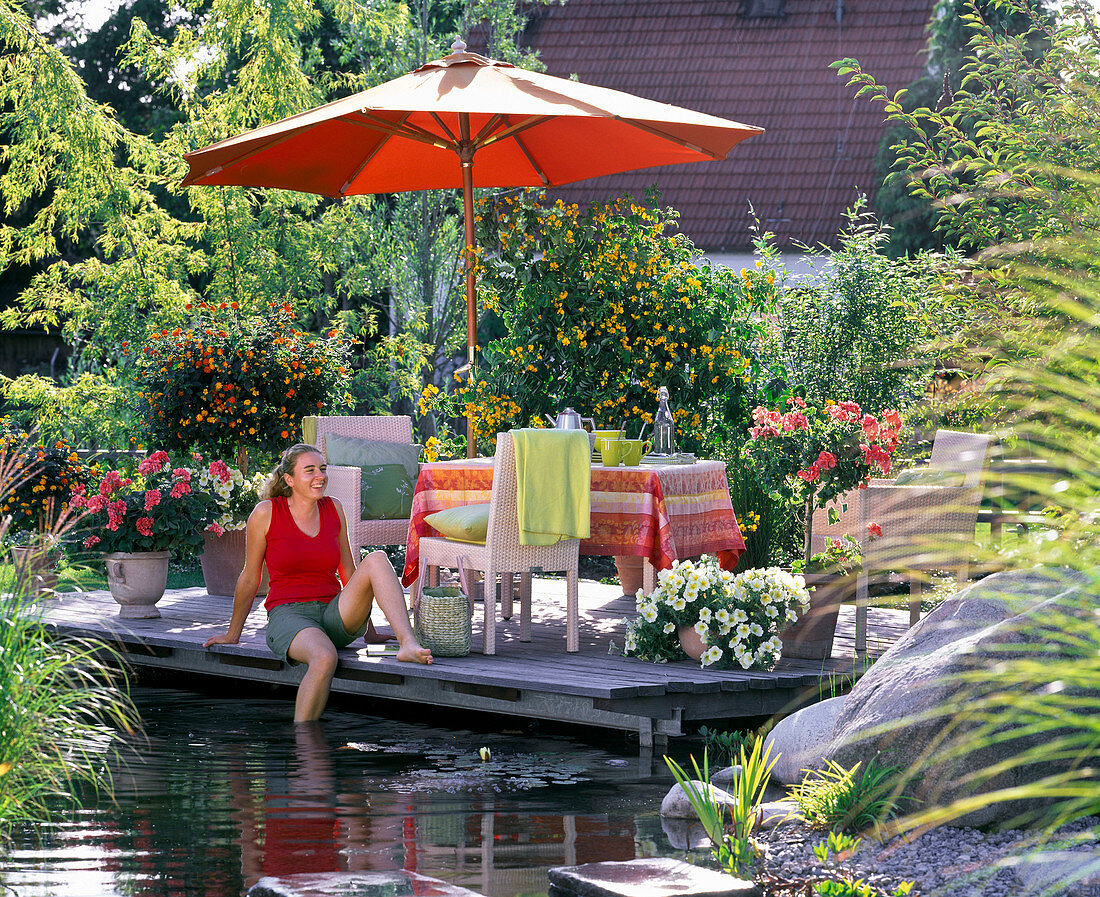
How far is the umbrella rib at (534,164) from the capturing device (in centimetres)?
799

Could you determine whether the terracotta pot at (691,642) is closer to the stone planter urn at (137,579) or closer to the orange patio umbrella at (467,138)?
the orange patio umbrella at (467,138)

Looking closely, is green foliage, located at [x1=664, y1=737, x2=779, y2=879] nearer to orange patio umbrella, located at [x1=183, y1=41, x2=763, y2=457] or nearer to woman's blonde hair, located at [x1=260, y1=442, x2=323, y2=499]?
woman's blonde hair, located at [x1=260, y1=442, x2=323, y2=499]

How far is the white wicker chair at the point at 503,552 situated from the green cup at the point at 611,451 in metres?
0.37

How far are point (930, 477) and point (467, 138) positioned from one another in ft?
10.0

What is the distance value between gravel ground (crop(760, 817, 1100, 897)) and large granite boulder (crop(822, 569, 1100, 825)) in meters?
0.12

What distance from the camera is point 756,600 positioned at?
5.48m

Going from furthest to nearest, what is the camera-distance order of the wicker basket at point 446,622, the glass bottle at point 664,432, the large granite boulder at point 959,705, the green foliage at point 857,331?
the green foliage at point 857,331 → the glass bottle at point 664,432 → the wicker basket at point 446,622 → the large granite boulder at point 959,705

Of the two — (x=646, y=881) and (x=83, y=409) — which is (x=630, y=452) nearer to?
(x=646, y=881)

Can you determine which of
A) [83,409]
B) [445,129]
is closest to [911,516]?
[445,129]

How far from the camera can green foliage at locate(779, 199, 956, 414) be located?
8.76 metres

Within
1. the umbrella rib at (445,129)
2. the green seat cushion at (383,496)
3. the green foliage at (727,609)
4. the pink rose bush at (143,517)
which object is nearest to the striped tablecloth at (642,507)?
the green foliage at (727,609)

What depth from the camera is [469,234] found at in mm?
7500

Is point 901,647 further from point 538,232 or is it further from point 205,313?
point 205,313

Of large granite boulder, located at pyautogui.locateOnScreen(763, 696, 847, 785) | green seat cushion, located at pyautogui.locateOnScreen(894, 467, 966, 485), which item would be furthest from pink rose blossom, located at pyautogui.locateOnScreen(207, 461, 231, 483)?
large granite boulder, located at pyautogui.locateOnScreen(763, 696, 847, 785)
